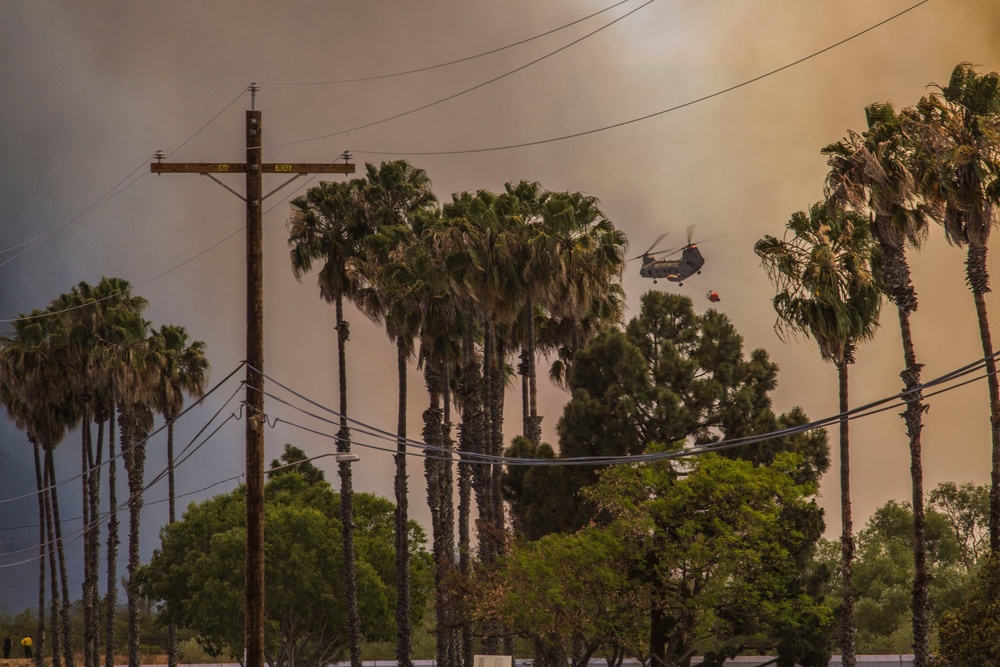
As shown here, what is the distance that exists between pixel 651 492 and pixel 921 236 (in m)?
11.9

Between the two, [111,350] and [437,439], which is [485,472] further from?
[111,350]

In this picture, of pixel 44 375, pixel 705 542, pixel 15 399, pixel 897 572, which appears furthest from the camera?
pixel 897 572

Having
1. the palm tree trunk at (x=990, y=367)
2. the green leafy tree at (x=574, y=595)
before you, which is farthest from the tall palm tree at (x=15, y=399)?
the palm tree trunk at (x=990, y=367)

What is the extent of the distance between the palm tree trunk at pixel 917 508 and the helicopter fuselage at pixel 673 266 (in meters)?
63.4

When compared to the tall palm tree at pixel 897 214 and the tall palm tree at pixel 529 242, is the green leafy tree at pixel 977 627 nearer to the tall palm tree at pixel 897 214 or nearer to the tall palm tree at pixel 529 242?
the tall palm tree at pixel 897 214

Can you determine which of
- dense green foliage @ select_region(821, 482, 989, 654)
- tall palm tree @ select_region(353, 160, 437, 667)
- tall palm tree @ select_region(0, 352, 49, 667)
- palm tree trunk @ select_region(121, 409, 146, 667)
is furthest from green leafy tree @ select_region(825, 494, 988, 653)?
tall palm tree @ select_region(0, 352, 49, 667)

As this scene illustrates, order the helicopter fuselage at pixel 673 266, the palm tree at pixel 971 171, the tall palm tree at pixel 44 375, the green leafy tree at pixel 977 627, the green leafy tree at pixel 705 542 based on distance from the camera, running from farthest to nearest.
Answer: the helicopter fuselage at pixel 673 266
the tall palm tree at pixel 44 375
the green leafy tree at pixel 705 542
the palm tree at pixel 971 171
the green leafy tree at pixel 977 627

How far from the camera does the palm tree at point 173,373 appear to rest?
231 ft

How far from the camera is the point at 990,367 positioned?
3791 centimetres

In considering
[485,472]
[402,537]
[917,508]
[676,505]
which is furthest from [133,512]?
[917,508]

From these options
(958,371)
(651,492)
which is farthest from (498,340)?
(958,371)

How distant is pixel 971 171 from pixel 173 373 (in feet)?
147

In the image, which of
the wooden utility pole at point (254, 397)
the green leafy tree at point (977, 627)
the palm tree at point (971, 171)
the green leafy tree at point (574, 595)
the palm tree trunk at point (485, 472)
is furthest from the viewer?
the palm tree trunk at point (485, 472)

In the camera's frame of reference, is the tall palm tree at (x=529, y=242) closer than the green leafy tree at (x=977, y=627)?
No
